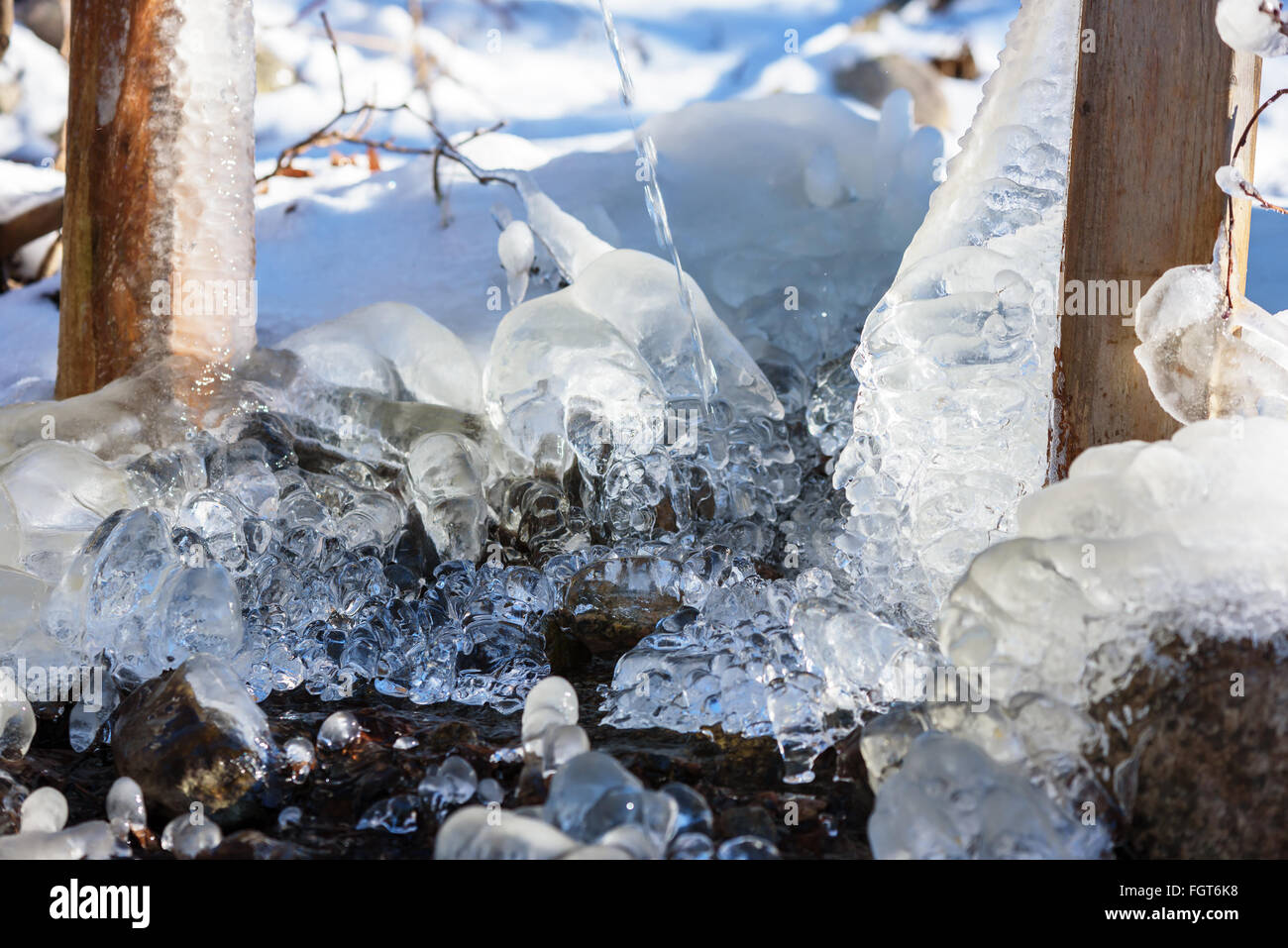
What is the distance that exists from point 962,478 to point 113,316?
2784 millimetres

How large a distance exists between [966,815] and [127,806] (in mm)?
1360

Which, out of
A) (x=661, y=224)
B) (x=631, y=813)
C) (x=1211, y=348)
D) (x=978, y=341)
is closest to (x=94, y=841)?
(x=631, y=813)

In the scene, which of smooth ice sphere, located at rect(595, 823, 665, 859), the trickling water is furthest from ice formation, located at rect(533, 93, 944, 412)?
smooth ice sphere, located at rect(595, 823, 665, 859)

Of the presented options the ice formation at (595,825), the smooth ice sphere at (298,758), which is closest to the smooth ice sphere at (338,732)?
the smooth ice sphere at (298,758)

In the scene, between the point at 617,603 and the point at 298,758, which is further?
the point at 617,603

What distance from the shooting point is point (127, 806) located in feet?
5.72

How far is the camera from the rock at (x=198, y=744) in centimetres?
180

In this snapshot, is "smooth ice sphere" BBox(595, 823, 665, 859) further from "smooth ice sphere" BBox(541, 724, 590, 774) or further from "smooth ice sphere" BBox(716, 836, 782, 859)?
"smooth ice sphere" BBox(541, 724, 590, 774)

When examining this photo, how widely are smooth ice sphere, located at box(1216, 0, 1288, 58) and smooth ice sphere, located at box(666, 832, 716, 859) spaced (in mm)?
1765

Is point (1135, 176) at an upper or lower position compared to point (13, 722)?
upper

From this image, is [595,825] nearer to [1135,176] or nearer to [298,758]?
[298,758]

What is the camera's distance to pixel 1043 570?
1.65m

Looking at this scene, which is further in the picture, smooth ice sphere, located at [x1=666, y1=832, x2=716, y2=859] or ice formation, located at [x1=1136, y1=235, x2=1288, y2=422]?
ice formation, located at [x1=1136, y1=235, x2=1288, y2=422]

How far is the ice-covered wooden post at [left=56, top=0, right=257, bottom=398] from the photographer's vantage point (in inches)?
134
